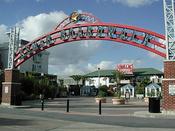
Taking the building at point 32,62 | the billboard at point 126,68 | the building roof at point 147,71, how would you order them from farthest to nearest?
the building roof at point 147,71 < the billboard at point 126,68 < the building at point 32,62

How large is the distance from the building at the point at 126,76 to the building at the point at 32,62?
20.9m

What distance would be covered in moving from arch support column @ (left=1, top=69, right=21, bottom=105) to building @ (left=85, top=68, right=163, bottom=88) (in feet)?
230

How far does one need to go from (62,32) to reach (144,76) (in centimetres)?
8066

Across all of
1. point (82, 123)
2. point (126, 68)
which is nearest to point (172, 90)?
point (82, 123)

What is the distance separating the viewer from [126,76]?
10944 cm

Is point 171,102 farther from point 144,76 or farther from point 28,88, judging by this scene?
point 144,76

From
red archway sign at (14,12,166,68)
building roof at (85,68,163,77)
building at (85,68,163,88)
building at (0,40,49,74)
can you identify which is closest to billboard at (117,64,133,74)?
building at (85,68,163,88)

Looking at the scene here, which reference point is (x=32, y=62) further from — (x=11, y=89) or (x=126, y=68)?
(x=11, y=89)

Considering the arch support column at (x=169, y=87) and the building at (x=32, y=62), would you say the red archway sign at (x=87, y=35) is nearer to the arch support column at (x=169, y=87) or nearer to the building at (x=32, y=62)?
the arch support column at (x=169, y=87)

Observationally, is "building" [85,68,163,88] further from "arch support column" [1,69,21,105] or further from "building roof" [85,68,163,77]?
"arch support column" [1,69,21,105]

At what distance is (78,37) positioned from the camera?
34.9 metres

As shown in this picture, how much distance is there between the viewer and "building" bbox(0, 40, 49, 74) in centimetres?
9681

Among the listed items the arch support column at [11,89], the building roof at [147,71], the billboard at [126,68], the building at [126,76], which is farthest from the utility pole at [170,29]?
the building roof at [147,71]

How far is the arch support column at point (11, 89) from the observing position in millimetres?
33938
